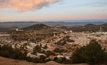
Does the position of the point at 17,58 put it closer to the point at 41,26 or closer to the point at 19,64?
the point at 19,64

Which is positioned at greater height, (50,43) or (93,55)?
(93,55)

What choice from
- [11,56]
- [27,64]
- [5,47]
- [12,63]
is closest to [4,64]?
[12,63]

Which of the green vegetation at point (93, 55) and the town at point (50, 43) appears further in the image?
the town at point (50, 43)

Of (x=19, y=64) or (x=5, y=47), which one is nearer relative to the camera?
(x=19, y=64)

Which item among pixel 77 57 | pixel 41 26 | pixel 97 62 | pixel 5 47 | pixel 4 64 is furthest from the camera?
pixel 41 26

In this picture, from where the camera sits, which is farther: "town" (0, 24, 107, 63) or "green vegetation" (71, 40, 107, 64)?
"town" (0, 24, 107, 63)

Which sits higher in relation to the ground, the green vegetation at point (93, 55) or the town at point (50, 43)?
the green vegetation at point (93, 55)

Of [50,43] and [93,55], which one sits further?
[50,43]

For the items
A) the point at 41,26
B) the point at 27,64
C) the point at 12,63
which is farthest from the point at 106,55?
the point at 41,26

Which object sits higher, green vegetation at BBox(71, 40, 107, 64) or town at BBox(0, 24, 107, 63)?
green vegetation at BBox(71, 40, 107, 64)

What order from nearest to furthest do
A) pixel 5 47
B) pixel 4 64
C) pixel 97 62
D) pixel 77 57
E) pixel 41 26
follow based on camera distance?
pixel 4 64, pixel 97 62, pixel 77 57, pixel 5 47, pixel 41 26
